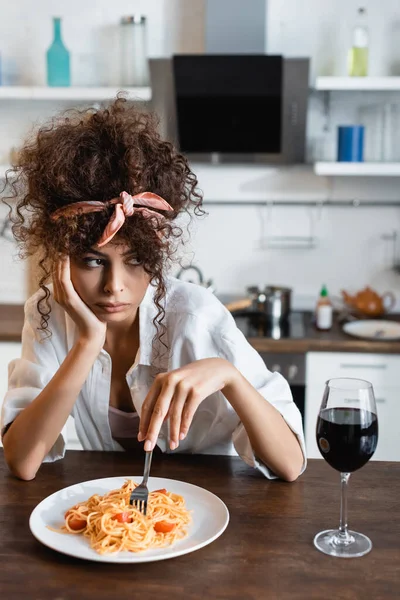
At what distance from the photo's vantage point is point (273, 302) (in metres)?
3.32

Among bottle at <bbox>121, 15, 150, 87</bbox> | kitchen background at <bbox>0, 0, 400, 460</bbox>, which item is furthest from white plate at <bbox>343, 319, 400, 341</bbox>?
bottle at <bbox>121, 15, 150, 87</bbox>

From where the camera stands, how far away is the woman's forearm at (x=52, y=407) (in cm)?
146

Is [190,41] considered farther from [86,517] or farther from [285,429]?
[86,517]

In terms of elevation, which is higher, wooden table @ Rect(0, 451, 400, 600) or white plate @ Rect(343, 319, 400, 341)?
wooden table @ Rect(0, 451, 400, 600)

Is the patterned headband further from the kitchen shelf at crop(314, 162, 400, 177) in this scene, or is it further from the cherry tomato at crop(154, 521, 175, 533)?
the kitchen shelf at crop(314, 162, 400, 177)

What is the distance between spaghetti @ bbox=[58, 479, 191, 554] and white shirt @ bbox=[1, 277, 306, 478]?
1.18ft

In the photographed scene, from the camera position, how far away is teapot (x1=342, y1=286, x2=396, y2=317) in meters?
3.49

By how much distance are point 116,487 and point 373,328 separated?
87.7 inches

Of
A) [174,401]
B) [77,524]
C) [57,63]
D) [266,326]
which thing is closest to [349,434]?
[174,401]

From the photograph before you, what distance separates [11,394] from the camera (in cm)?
158

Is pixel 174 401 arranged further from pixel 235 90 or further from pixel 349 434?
pixel 235 90

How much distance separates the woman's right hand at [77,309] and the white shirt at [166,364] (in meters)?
0.17

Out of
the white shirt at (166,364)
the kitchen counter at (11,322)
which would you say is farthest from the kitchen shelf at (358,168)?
the white shirt at (166,364)

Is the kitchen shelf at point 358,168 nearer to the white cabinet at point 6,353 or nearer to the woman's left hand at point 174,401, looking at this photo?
the white cabinet at point 6,353
